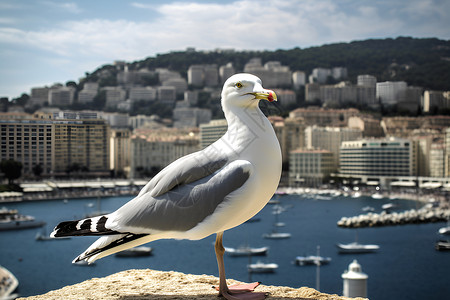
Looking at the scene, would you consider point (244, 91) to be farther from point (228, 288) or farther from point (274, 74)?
point (274, 74)

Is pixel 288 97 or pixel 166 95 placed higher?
pixel 166 95

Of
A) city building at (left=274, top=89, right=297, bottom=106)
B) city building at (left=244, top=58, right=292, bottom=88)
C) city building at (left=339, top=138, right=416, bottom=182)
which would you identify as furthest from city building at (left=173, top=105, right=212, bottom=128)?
city building at (left=339, top=138, right=416, bottom=182)

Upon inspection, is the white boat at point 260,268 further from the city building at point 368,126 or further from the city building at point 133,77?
the city building at point 133,77

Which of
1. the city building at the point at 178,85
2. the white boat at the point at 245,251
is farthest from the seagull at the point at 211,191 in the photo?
the city building at the point at 178,85

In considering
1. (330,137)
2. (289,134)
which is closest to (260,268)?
(289,134)

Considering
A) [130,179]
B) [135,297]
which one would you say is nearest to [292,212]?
[130,179]

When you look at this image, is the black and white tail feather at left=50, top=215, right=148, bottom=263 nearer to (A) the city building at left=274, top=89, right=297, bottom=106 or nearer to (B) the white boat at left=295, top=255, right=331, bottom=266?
(B) the white boat at left=295, top=255, right=331, bottom=266
